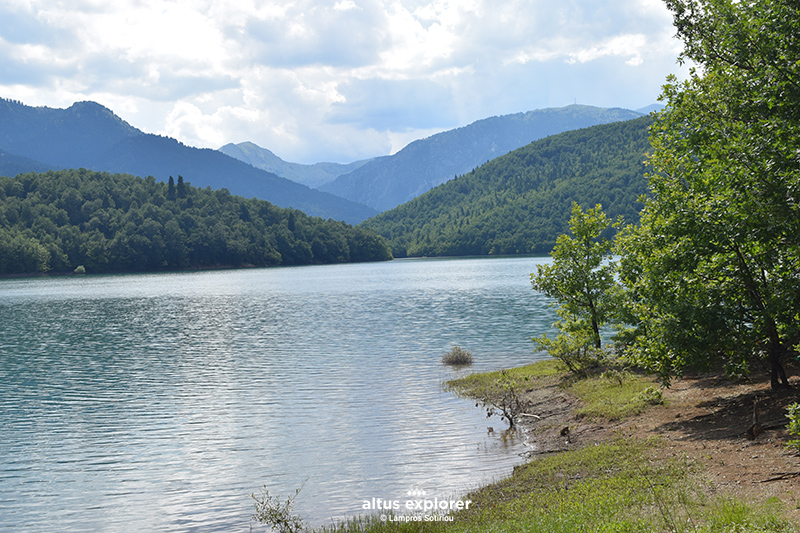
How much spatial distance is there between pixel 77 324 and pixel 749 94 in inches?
2642

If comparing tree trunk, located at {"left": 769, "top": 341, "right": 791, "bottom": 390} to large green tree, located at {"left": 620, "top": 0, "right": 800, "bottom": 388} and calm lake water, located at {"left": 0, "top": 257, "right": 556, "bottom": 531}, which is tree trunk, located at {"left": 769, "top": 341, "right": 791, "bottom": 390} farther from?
calm lake water, located at {"left": 0, "top": 257, "right": 556, "bottom": 531}

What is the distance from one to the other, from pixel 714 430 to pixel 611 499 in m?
5.81

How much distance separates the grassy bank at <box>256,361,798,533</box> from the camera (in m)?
10.0

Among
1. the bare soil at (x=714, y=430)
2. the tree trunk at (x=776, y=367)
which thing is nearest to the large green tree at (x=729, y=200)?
the tree trunk at (x=776, y=367)

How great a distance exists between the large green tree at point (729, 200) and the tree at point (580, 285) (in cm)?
816

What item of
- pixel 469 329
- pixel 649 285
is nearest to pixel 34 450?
pixel 649 285

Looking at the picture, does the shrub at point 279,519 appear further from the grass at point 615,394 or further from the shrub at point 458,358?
the shrub at point 458,358

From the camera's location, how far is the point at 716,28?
59.9ft

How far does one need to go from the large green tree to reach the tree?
8161 millimetres

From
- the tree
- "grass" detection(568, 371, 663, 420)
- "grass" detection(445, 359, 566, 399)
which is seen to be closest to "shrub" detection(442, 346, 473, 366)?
"grass" detection(445, 359, 566, 399)

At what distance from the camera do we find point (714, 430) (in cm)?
1592

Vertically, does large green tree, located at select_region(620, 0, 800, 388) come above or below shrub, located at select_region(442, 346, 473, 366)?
above

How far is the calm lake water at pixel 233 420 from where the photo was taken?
17266 millimetres

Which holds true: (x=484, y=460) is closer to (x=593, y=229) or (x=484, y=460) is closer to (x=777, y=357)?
(x=777, y=357)
